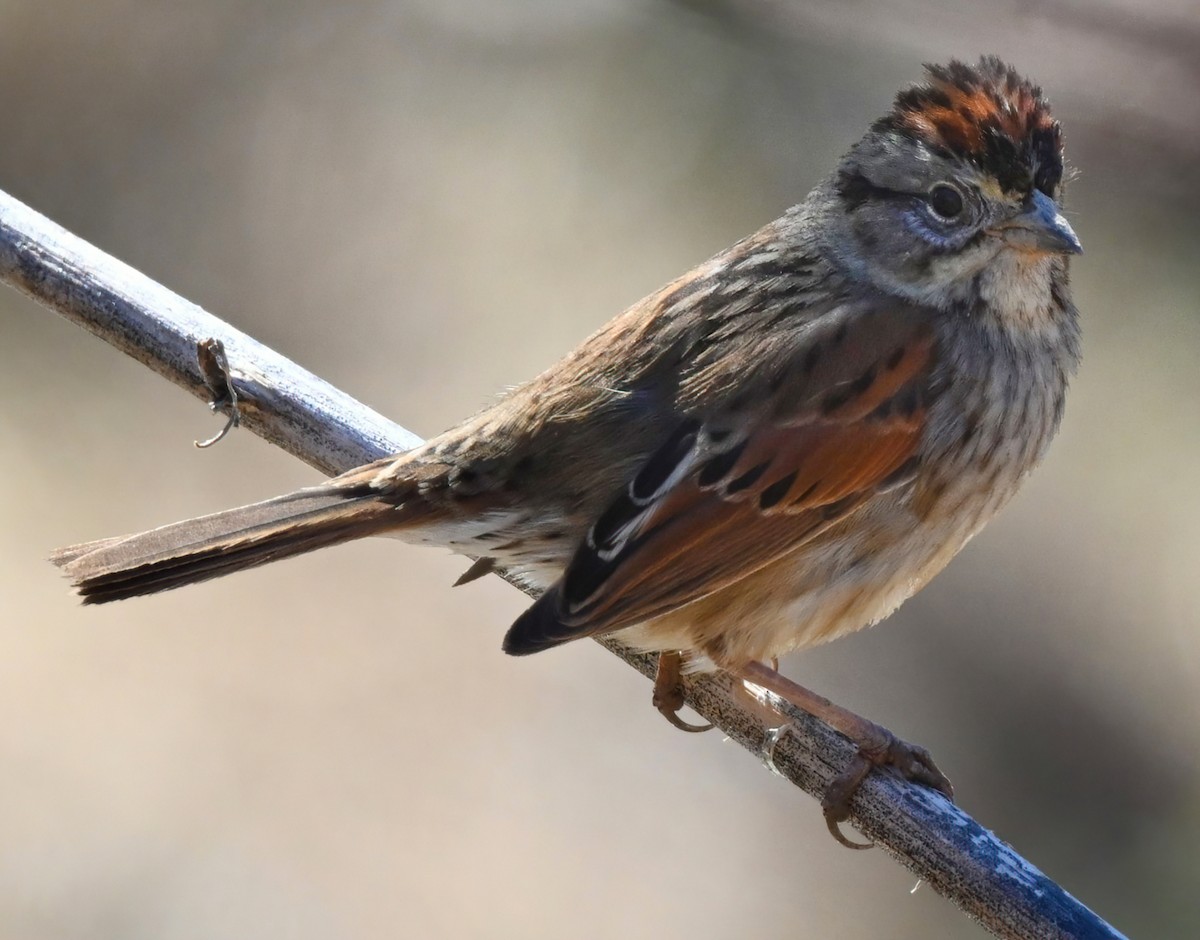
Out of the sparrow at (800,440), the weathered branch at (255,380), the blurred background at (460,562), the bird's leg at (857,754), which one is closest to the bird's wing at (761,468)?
the sparrow at (800,440)

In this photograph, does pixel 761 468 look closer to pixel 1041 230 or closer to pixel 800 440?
pixel 800 440

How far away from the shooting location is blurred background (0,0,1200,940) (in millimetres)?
5480

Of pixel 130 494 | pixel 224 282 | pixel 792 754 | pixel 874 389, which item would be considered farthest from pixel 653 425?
pixel 224 282

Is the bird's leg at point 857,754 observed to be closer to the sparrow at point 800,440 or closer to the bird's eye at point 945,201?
the sparrow at point 800,440

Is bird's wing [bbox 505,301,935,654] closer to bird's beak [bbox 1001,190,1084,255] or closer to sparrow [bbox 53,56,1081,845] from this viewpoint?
sparrow [bbox 53,56,1081,845]

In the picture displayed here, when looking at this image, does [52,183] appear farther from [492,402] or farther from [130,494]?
[492,402]

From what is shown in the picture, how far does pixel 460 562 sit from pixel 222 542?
11.3ft

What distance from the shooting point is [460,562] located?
6.78 metres

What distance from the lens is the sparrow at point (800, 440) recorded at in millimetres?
3510

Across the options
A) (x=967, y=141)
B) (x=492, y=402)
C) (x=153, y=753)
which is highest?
(x=967, y=141)

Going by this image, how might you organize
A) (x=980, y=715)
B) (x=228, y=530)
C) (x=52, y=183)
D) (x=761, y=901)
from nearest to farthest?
1. (x=228, y=530)
2. (x=761, y=901)
3. (x=980, y=715)
4. (x=52, y=183)

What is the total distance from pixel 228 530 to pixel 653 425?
3.18ft

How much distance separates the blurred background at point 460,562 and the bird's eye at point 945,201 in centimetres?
145

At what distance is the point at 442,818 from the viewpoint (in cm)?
562
